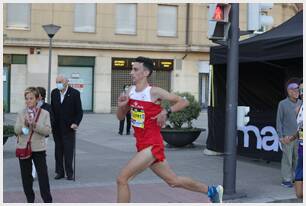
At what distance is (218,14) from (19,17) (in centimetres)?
2421

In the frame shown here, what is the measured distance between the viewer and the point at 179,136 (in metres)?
13.9

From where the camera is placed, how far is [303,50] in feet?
30.2

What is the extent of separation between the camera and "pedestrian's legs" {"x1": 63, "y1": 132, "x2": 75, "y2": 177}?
30.1 feet

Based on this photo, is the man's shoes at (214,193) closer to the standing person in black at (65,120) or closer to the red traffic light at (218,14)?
the red traffic light at (218,14)

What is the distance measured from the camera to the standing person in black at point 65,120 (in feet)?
30.3

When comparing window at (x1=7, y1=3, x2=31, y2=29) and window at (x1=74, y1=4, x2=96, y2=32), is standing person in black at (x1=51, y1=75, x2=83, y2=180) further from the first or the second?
window at (x1=74, y1=4, x2=96, y2=32)

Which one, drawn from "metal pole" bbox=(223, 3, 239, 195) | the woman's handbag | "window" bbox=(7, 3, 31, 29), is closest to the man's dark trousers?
the woman's handbag

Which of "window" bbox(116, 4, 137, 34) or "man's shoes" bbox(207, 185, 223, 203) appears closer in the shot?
"man's shoes" bbox(207, 185, 223, 203)

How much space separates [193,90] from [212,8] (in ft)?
84.2

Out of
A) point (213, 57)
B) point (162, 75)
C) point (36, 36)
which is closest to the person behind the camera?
point (213, 57)

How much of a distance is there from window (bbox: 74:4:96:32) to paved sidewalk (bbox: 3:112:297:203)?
17.1m

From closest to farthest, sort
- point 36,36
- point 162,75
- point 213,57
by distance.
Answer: point 213,57, point 36,36, point 162,75

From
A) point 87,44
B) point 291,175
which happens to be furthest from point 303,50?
point 87,44

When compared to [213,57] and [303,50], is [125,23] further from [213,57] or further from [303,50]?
[303,50]
